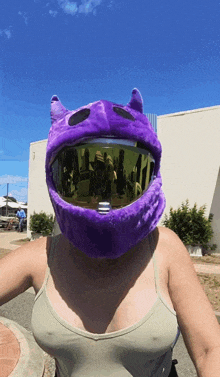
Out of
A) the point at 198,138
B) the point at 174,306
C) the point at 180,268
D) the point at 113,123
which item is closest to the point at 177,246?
the point at 180,268

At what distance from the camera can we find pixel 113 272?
1.18 metres

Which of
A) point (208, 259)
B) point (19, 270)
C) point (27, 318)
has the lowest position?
point (208, 259)

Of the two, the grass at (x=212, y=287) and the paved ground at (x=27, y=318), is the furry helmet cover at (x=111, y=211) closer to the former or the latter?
the paved ground at (x=27, y=318)

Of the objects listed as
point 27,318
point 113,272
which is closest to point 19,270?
point 113,272

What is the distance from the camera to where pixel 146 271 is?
45.9 inches

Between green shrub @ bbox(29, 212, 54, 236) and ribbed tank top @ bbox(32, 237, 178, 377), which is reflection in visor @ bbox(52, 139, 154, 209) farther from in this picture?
green shrub @ bbox(29, 212, 54, 236)

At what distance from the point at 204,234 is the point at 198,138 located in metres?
3.84

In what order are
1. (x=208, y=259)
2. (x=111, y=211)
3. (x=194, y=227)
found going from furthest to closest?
(x=194, y=227) < (x=208, y=259) < (x=111, y=211)

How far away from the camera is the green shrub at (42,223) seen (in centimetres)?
1502

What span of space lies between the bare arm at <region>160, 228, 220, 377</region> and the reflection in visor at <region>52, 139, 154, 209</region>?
0.32 m

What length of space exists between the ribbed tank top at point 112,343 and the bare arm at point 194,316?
0.05 meters

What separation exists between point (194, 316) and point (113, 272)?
1.14 feet

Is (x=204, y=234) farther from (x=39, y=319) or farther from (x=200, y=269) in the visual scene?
(x=39, y=319)

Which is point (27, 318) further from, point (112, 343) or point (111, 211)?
point (111, 211)
